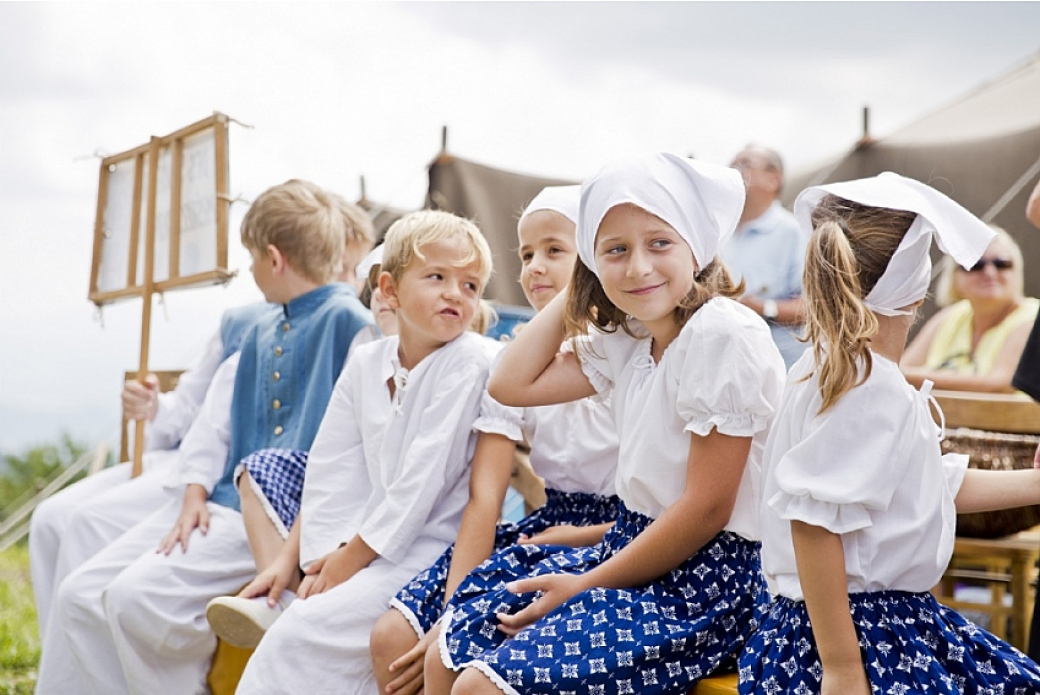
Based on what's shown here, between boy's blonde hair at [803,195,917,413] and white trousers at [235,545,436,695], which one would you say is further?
white trousers at [235,545,436,695]

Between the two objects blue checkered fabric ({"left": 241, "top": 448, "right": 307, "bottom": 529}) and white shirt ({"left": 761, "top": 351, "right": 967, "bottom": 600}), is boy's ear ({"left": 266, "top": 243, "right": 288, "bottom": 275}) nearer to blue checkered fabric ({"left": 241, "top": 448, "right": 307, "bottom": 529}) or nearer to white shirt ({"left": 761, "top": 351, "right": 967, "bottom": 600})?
blue checkered fabric ({"left": 241, "top": 448, "right": 307, "bottom": 529})

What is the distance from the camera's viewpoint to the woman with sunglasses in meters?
3.65

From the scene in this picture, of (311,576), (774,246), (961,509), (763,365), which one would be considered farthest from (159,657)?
(774,246)

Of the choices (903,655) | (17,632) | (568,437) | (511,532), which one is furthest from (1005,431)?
(17,632)

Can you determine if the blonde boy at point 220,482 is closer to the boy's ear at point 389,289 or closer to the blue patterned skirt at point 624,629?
the boy's ear at point 389,289

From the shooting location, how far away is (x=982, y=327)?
4.07 meters

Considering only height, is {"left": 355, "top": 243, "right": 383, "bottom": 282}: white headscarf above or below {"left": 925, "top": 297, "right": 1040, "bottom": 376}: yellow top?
above

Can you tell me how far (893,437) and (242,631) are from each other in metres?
1.52

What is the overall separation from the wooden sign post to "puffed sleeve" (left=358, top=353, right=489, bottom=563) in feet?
3.43

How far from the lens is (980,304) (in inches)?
159

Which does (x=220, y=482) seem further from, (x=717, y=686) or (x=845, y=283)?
(x=845, y=283)

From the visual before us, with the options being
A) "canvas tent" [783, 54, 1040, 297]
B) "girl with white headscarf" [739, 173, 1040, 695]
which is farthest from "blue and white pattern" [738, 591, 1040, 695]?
"canvas tent" [783, 54, 1040, 297]

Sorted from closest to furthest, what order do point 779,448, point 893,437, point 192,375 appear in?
point 893,437
point 779,448
point 192,375

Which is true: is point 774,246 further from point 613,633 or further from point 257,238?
point 613,633
